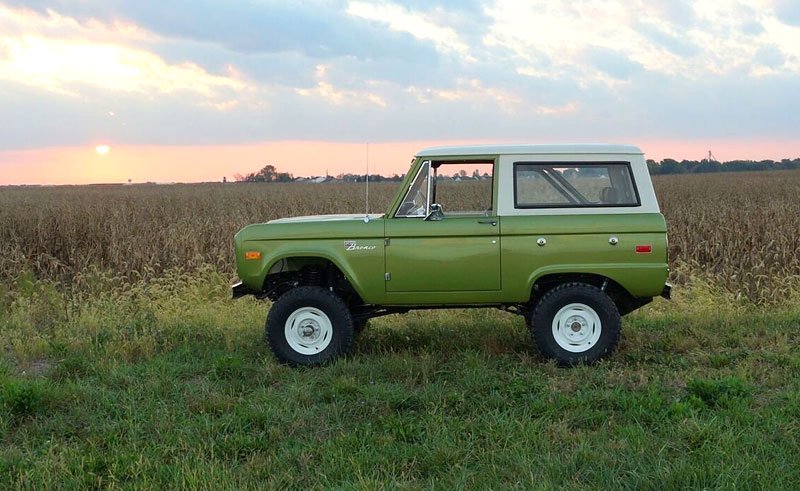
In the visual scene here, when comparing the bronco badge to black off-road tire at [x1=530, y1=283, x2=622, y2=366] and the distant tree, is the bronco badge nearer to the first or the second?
black off-road tire at [x1=530, y1=283, x2=622, y2=366]

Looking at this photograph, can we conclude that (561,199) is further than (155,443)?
Yes

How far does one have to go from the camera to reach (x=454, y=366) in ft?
18.6

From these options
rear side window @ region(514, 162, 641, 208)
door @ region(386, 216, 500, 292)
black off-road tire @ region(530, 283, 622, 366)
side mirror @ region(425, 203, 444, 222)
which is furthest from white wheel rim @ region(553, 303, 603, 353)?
side mirror @ region(425, 203, 444, 222)

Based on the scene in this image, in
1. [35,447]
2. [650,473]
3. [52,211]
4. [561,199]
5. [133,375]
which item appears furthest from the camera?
[52,211]

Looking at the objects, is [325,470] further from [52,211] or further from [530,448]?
[52,211]

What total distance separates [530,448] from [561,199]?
270cm

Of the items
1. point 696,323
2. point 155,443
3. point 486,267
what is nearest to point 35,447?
point 155,443

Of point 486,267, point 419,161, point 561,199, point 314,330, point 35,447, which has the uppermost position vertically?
point 419,161

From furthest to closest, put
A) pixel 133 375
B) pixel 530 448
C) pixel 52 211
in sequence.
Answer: pixel 52 211
pixel 133 375
pixel 530 448

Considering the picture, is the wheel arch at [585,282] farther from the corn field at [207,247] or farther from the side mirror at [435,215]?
the corn field at [207,247]

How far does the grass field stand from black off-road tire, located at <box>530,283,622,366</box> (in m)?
0.20

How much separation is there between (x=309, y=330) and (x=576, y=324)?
250 cm

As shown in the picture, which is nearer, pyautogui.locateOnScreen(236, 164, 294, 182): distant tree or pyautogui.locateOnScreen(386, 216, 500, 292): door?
pyautogui.locateOnScreen(386, 216, 500, 292): door

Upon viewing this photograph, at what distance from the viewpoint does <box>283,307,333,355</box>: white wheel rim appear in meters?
6.02
